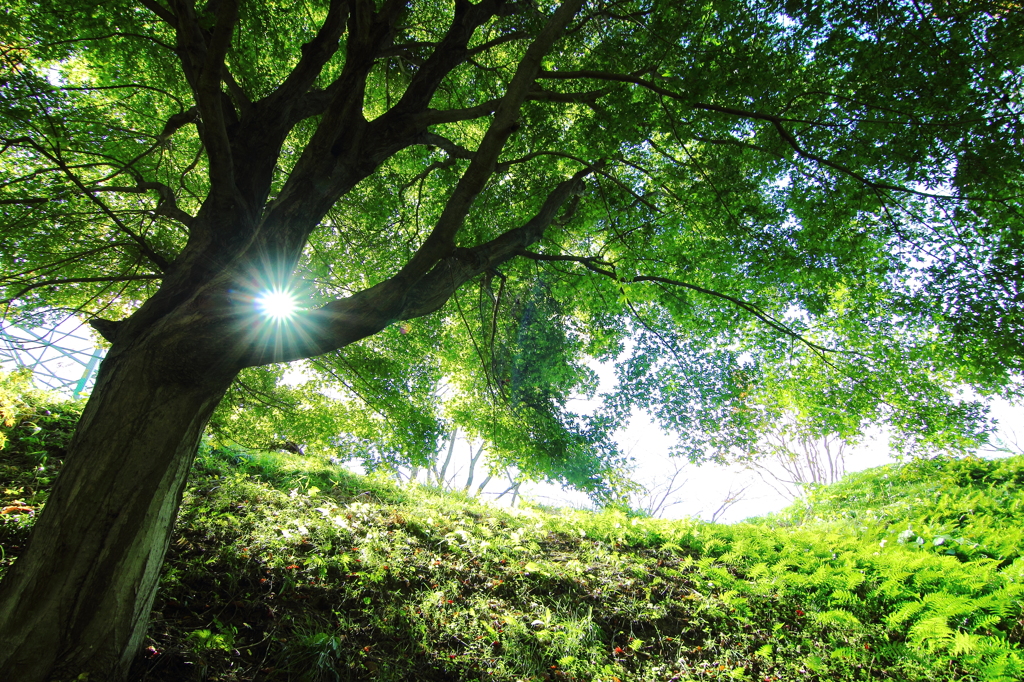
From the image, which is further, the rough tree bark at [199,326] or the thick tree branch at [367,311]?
the thick tree branch at [367,311]

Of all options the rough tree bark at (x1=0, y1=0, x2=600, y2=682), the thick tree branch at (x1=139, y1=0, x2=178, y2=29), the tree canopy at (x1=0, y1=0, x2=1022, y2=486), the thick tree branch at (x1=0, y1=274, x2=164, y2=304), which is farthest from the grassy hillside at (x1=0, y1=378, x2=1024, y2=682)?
the thick tree branch at (x1=139, y1=0, x2=178, y2=29)

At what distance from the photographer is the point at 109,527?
2508 mm

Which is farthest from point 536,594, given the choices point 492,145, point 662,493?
point 662,493

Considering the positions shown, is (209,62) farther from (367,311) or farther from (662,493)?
(662,493)

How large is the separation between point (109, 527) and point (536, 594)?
3107 mm

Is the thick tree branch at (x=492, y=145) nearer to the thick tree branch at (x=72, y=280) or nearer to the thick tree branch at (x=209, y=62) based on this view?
the thick tree branch at (x=209, y=62)

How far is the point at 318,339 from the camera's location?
3.31m

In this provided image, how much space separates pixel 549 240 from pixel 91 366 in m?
10.4

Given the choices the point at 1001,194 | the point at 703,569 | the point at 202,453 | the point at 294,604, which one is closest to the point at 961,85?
the point at 1001,194

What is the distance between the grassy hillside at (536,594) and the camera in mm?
2814

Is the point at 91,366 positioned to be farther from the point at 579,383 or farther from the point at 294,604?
the point at 579,383

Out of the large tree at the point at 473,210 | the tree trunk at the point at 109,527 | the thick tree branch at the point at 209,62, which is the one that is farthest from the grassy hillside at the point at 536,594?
the thick tree branch at the point at 209,62

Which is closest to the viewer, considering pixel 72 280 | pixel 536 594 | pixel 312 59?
pixel 72 280

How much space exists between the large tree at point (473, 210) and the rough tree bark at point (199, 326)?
0.05 ft
